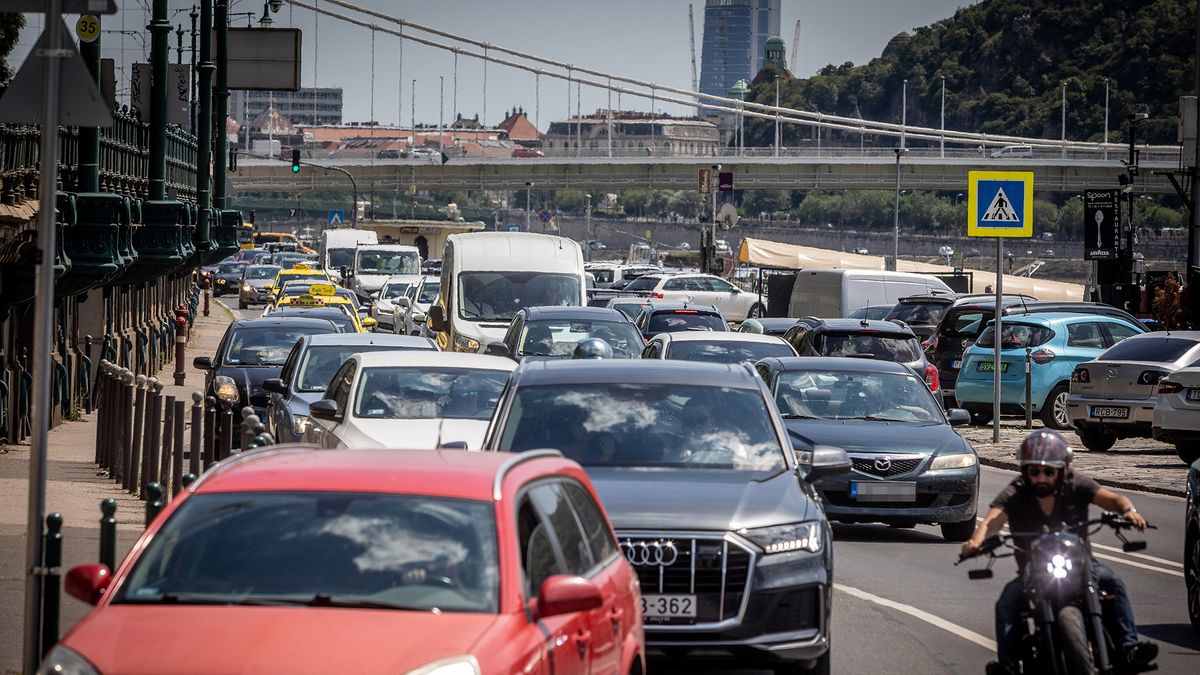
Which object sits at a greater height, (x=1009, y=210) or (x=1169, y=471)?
(x=1009, y=210)

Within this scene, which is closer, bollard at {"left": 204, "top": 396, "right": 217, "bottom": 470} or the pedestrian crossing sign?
bollard at {"left": 204, "top": 396, "right": 217, "bottom": 470}

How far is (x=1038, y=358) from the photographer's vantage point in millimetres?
28891

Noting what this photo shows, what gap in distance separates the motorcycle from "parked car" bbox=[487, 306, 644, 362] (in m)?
15.8

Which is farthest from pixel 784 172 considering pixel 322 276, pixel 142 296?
pixel 142 296

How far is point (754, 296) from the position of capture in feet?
197

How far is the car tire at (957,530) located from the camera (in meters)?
16.0

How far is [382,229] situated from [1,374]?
122 meters

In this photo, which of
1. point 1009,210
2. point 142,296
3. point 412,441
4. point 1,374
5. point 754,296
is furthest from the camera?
point 754,296

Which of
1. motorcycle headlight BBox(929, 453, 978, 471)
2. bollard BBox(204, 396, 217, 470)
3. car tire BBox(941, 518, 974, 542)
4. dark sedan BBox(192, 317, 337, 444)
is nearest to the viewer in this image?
motorcycle headlight BBox(929, 453, 978, 471)

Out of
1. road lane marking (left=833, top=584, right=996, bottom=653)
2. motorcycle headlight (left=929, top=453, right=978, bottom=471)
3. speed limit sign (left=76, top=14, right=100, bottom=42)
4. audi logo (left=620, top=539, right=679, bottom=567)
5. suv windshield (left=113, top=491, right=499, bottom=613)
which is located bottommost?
road lane marking (left=833, top=584, right=996, bottom=653)

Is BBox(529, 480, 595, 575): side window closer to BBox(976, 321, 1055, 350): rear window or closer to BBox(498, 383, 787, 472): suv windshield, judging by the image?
BBox(498, 383, 787, 472): suv windshield

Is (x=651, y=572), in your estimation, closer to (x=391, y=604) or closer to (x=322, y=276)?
(x=391, y=604)

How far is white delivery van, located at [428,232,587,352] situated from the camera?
2989 cm

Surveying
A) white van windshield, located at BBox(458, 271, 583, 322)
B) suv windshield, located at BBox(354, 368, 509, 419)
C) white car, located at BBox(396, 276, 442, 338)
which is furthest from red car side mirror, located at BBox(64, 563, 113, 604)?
white car, located at BBox(396, 276, 442, 338)
